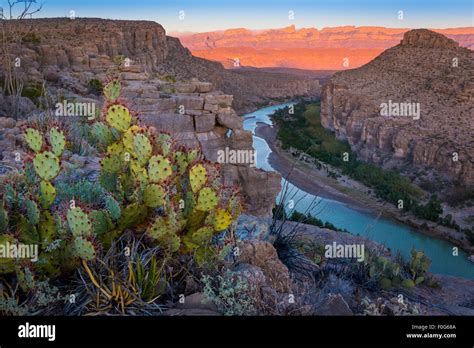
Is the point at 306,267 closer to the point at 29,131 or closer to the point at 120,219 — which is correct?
the point at 120,219

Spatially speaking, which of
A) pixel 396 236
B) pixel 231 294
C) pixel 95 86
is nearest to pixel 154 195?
pixel 231 294

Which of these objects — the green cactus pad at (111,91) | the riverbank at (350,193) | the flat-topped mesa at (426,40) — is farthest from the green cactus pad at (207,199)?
the flat-topped mesa at (426,40)

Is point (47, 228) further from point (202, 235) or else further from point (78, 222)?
point (202, 235)

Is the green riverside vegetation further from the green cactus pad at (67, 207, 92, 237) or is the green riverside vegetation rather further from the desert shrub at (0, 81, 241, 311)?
the green cactus pad at (67, 207, 92, 237)

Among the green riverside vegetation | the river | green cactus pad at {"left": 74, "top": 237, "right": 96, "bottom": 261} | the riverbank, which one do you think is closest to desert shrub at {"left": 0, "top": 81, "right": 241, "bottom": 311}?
green cactus pad at {"left": 74, "top": 237, "right": 96, "bottom": 261}

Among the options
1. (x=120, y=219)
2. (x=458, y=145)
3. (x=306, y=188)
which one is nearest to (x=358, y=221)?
(x=306, y=188)
